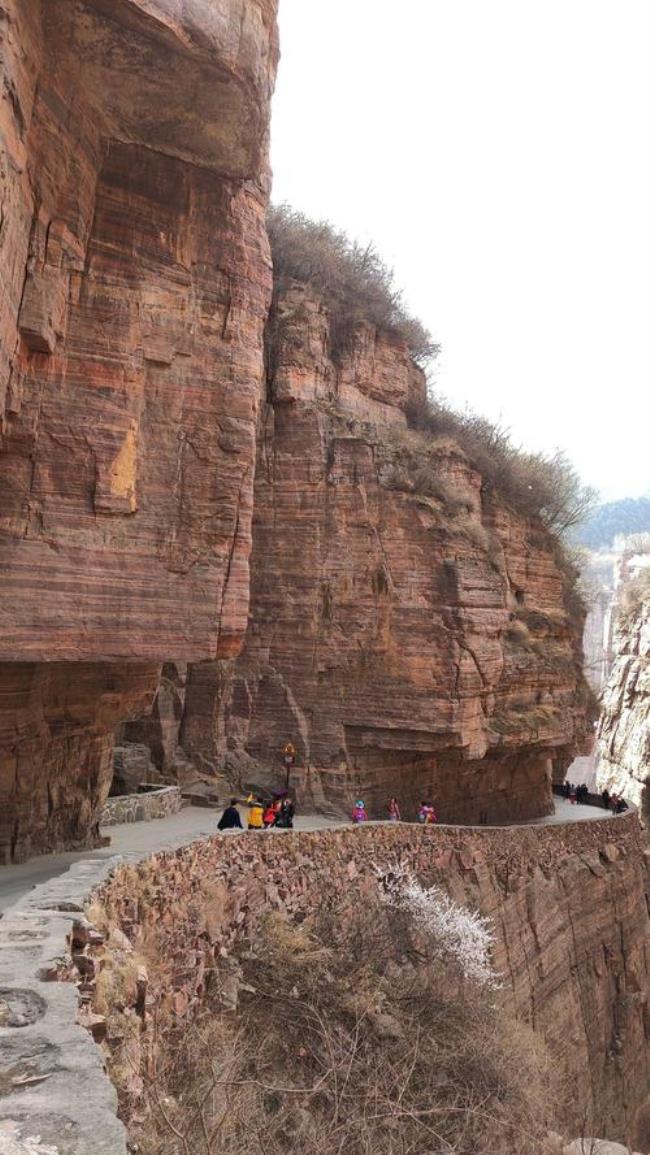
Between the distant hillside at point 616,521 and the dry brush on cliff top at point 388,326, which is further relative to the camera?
the distant hillside at point 616,521

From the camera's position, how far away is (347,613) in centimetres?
2195

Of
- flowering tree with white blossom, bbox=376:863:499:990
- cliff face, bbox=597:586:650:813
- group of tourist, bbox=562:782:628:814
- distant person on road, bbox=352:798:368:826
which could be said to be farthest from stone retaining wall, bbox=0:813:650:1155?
cliff face, bbox=597:586:650:813

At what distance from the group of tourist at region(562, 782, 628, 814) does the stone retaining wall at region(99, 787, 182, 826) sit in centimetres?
1633

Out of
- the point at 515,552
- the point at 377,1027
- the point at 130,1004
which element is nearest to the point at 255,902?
the point at 377,1027

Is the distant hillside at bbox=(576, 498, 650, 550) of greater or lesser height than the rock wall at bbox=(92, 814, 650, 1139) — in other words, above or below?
above

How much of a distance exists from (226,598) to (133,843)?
483 cm

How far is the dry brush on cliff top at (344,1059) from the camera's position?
7.43 meters

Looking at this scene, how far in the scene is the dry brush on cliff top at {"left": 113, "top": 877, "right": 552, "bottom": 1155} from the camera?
7434 millimetres

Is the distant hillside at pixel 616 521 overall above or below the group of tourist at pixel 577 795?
above

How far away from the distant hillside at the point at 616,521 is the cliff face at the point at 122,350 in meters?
152

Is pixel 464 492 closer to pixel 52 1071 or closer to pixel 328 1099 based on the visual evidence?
pixel 328 1099

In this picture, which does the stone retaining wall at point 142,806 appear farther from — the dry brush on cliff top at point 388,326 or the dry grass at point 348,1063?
the dry brush on cliff top at point 388,326

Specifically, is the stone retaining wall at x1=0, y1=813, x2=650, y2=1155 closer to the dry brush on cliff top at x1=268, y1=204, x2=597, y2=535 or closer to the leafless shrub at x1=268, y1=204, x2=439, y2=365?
the dry brush on cliff top at x1=268, y1=204, x2=597, y2=535

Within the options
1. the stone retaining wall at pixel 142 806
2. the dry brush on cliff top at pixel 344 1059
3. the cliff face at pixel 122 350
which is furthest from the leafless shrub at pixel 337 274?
the dry brush on cliff top at pixel 344 1059
